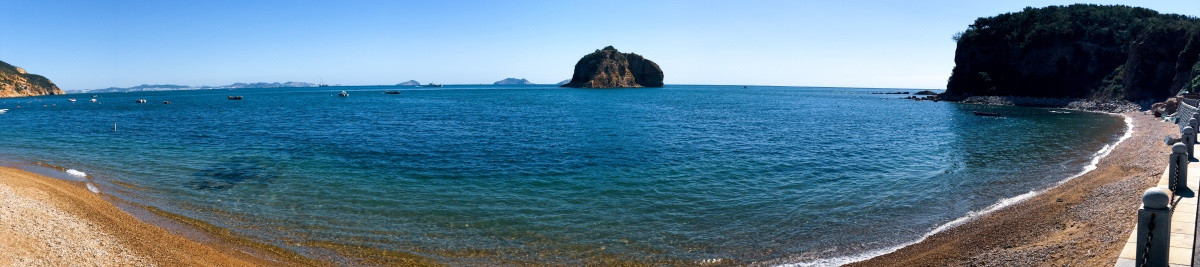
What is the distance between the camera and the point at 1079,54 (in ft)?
285

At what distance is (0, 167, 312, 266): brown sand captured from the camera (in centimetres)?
1123

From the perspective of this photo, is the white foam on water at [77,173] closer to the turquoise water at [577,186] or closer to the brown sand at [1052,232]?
the turquoise water at [577,186]

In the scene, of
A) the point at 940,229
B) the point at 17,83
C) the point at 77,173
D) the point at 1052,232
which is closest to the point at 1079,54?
the point at 940,229

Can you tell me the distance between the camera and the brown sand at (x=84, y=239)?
1123 cm

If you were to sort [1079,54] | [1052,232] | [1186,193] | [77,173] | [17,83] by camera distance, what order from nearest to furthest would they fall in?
[1186,193] → [1052,232] → [77,173] → [1079,54] → [17,83]

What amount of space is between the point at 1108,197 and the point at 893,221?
5527mm

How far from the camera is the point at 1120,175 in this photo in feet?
62.2

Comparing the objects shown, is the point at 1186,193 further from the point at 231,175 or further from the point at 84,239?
the point at 231,175

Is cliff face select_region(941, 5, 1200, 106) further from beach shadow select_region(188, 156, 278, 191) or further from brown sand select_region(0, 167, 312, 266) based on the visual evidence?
brown sand select_region(0, 167, 312, 266)

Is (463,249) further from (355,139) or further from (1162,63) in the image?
(1162,63)

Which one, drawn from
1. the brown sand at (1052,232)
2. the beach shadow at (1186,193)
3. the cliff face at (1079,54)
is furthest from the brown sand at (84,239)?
the cliff face at (1079,54)

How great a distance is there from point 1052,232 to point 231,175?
91.9 feet

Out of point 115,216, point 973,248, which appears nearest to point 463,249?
point 115,216

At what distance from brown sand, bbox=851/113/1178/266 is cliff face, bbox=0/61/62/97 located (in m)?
226
